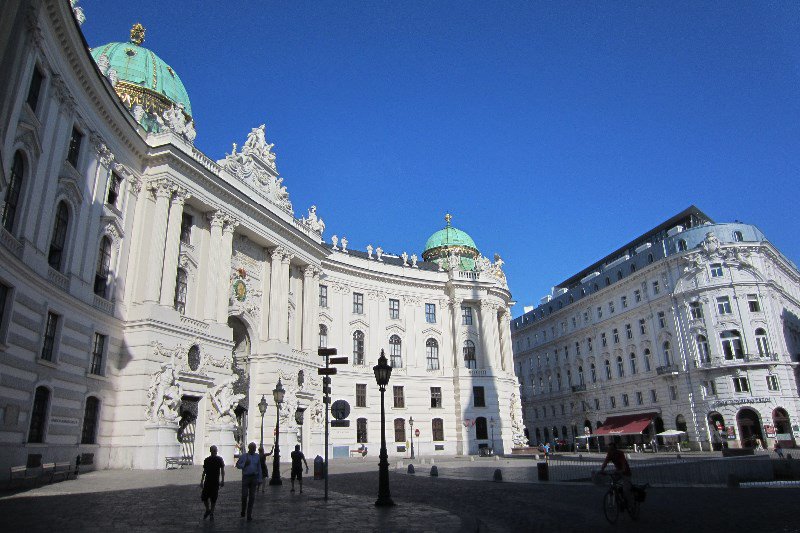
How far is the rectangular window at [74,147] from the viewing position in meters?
27.0

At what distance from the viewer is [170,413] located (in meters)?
30.6

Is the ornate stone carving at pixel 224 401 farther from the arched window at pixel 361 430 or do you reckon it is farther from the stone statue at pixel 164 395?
the arched window at pixel 361 430

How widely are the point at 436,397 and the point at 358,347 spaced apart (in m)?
10.4

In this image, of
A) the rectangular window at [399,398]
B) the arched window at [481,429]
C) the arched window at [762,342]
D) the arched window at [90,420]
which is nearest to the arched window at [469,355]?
the arched window at [481,429]

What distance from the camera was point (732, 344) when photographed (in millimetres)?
55125

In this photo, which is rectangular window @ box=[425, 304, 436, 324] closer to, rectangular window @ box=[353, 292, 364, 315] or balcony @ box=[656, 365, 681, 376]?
rectangular window @ box=[353, 292, 364, 315]

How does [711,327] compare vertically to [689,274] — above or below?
below

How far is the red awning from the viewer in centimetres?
6052

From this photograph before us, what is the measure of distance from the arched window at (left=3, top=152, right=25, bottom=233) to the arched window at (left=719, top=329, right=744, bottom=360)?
5821 cm

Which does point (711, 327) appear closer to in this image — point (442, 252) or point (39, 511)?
point (442, 252)

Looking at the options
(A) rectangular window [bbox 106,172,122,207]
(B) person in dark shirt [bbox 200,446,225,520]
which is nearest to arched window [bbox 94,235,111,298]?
(A) rectangular window [bbox 106,172,122,207]

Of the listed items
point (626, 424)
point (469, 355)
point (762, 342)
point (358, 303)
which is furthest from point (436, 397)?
point (762, 342)

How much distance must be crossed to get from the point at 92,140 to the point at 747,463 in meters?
33.8

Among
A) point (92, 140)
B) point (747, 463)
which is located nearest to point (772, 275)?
point (747, 463)
